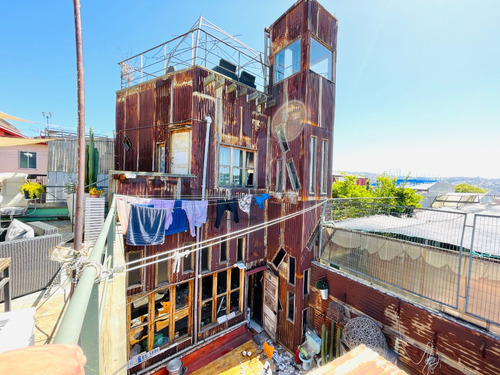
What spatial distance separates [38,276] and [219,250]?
5.51 metres

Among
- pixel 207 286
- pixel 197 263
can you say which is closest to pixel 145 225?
pixel 197 263

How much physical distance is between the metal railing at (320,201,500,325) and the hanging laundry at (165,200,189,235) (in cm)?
581

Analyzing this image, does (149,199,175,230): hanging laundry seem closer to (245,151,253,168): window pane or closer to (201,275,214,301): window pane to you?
(201,275,214,301): window pane

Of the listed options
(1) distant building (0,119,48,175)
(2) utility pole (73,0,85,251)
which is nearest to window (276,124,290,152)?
(2) utility pole (73,0,85,251)

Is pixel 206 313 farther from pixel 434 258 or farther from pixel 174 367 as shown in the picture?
pixel 434 258

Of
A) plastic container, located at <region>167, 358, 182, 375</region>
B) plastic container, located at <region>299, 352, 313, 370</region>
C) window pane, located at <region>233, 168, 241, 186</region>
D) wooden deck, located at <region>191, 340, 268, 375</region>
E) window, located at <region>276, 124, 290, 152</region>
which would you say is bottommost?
wooden deck, located at <region>191, 340, 268, 375</region>

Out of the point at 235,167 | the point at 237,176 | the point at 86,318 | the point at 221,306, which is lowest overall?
the point at 221,306

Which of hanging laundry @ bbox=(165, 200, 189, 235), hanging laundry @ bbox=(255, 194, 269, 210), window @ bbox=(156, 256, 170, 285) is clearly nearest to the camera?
hanging laundry @ bbox=(165, 200, 189, 235)

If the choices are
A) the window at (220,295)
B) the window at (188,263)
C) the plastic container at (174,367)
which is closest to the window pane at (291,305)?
the window at (220,295)

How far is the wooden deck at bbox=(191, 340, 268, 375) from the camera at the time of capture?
7.90m

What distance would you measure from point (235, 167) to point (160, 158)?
10.7 ft

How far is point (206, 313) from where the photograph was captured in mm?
9086

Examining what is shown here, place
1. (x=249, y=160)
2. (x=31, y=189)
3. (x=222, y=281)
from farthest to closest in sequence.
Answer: (x=31, y=189) → (x=249, y=160) → (x=222, y=281)

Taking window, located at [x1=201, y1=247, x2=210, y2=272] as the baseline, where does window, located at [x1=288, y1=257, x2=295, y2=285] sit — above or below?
below
